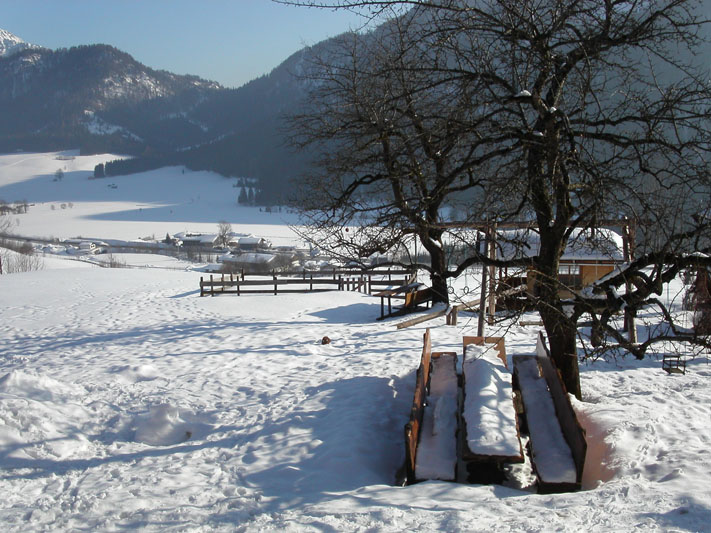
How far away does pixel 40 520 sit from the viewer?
192 inches

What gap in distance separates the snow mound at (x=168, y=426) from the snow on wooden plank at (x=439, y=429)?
282 cm

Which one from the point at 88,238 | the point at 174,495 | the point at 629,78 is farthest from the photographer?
the point at 88,238

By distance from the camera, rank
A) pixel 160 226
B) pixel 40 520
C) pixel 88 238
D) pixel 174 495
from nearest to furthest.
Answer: pixel 40 520
pixel 174 495
pixel 88 238
pixel 160 226

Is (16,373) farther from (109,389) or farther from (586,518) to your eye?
(586,518)

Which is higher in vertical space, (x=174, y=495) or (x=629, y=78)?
(x=629, y=78)

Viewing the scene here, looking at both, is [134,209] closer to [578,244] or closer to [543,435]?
[578,244]

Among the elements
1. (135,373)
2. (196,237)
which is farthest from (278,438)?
(196,237)

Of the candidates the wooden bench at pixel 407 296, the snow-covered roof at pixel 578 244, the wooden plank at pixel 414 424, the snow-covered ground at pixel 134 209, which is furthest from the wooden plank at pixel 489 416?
the snow-covered ground at pixel 134 209

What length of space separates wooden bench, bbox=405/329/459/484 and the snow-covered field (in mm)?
290

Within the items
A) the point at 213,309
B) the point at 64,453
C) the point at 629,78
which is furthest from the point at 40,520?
the point at 213,309

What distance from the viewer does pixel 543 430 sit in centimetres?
640

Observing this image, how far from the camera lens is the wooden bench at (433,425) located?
5562 mm

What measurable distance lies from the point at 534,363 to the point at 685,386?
228 centimetres

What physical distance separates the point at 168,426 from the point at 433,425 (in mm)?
3348
